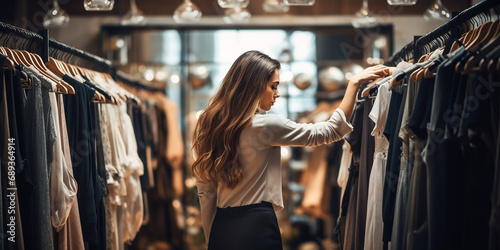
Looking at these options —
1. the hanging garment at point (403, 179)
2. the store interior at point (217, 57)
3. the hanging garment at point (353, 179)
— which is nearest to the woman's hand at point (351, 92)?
the hanging garment at point (403, 179)

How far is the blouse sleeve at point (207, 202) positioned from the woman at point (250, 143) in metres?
0.10

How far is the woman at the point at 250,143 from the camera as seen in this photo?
2.15 m

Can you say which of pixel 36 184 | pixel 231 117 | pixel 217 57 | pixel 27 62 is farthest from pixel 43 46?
pixel 217 57

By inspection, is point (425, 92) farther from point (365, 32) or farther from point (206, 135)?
point (365, 32)

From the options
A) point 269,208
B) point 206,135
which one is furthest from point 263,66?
point 269,208

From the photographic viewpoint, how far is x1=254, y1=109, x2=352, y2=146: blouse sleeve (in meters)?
2.14

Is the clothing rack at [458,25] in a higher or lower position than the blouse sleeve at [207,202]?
higher

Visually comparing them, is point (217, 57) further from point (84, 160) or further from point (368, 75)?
point (368, 75)

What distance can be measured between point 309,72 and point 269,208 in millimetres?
3681

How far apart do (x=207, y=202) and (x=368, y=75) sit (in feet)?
2.95

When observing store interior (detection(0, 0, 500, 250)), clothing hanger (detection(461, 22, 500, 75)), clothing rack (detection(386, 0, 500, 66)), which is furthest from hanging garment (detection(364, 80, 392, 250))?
store interior (detection(0, 0, 500, 250))

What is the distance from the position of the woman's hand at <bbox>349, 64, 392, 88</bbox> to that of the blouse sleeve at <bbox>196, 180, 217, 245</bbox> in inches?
30.6

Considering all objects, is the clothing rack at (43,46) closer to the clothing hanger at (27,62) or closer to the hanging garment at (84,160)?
the clothing hanger at (27,62)

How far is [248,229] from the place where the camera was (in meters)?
2.15
